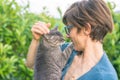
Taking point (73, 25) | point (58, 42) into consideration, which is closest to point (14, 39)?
point (58, 42)

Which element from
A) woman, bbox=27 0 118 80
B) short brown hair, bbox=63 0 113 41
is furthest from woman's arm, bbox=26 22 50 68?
short brown hair, bbox=63 0 113 41

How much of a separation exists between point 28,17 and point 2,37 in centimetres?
39

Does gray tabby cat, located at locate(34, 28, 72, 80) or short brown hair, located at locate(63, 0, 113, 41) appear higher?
short brown hair, located at locate(63, 0, 113, 41)

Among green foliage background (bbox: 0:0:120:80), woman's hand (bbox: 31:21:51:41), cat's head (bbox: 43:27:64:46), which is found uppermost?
woman's hand (bbox: 31:21:51:41)

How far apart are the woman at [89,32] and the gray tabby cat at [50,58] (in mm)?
156

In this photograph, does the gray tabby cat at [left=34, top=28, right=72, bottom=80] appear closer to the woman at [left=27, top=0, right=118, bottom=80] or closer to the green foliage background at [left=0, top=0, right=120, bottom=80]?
the woman at [left=27, top=0, right=118, bottom=80]

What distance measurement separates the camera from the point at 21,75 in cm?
489

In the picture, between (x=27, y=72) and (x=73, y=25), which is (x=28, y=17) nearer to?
(x=27, y=72)

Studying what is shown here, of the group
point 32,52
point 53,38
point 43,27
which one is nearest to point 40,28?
point 43,27

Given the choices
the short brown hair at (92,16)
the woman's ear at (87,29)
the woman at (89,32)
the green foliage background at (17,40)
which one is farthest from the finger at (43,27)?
the green foliage background at (17,40)

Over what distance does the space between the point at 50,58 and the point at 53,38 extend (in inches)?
6.3

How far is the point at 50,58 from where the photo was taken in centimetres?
381

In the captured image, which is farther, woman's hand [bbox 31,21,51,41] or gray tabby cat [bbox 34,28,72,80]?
gray tabby cat [bbox 34,28,72,80]

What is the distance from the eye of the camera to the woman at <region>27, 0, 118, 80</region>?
11.5ft
